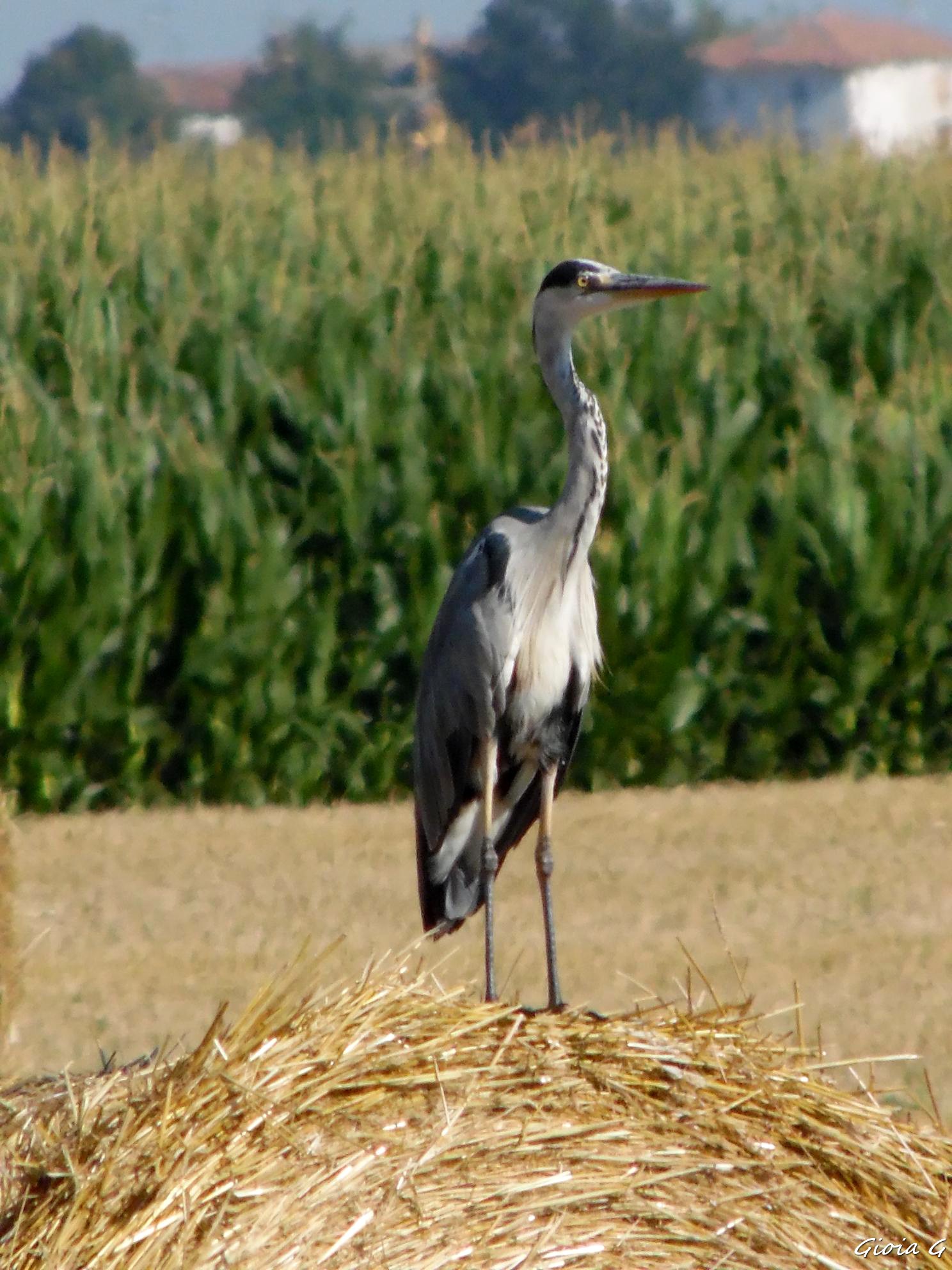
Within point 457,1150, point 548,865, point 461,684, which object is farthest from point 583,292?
point 457,1150

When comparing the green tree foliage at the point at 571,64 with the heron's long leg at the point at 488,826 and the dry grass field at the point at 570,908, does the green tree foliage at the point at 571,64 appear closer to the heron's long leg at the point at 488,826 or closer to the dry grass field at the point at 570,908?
the dry grass field at the point at 570,908

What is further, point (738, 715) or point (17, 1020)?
point (738, 715)

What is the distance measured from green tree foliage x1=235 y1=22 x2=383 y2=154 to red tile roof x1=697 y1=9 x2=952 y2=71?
66.1 ft

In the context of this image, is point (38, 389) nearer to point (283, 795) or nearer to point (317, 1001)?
point (283, 795)

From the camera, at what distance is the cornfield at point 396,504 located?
10664 millimetres

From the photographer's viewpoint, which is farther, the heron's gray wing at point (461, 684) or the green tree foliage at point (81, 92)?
the green tree foliage at point (81, 92)

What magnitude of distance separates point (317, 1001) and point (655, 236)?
10.1m

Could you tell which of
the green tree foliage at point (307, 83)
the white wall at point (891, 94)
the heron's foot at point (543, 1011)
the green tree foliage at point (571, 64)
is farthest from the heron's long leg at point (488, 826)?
the white wall at point (891, 94)

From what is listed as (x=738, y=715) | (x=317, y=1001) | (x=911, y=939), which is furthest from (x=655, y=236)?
(x=317, y=1001)

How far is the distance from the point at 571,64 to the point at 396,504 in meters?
65.9

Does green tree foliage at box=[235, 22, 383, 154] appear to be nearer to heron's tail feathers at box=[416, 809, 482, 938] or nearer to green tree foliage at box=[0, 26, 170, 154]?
green tree foliage at box=[0, 26, 170, 154]

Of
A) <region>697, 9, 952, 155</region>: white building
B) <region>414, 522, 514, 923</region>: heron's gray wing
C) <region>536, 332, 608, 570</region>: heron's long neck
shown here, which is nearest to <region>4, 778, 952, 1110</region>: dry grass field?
<region>414, 522, 514, 923</region>: heron's gray wing

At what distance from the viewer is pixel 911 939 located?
8.73 metres

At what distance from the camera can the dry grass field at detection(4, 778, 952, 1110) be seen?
775cm
